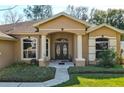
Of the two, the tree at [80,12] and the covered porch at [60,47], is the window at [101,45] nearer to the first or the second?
the covered porch at [60,47]

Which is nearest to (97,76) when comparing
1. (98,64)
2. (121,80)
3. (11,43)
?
(121,80)

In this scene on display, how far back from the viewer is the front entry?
26.5m

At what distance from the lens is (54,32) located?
79.5 feet

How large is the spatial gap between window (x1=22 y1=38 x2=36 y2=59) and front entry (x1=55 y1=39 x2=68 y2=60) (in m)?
2.83

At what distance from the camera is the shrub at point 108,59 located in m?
22.0

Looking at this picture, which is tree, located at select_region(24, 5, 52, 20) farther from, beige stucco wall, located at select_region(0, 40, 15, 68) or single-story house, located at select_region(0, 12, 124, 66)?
beige stucco wall, located at select_region(0, 40, 15, 68)

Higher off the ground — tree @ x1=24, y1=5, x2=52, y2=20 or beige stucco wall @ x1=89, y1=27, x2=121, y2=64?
tree @ x1=24, y1=5, x2=52, y2=20

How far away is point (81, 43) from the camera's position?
912 inches

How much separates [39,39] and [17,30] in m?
2.07

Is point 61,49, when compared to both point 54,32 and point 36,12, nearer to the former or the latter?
point 54,32

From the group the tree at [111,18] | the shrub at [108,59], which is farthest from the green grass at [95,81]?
the tree at [111,18]

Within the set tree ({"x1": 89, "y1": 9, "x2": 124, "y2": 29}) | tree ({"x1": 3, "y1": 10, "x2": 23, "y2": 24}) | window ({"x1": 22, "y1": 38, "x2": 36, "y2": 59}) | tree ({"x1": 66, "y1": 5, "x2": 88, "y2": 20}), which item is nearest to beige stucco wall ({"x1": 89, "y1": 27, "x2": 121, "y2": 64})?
window ({"x1": 22, "y1": 38, "x2": 36, "y2": 59})

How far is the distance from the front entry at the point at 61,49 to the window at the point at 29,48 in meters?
2.83

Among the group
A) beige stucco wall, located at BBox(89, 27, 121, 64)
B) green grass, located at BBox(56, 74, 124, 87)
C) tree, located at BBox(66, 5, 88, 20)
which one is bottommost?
green grass, located at BBox(56, 74, 124, 87)
